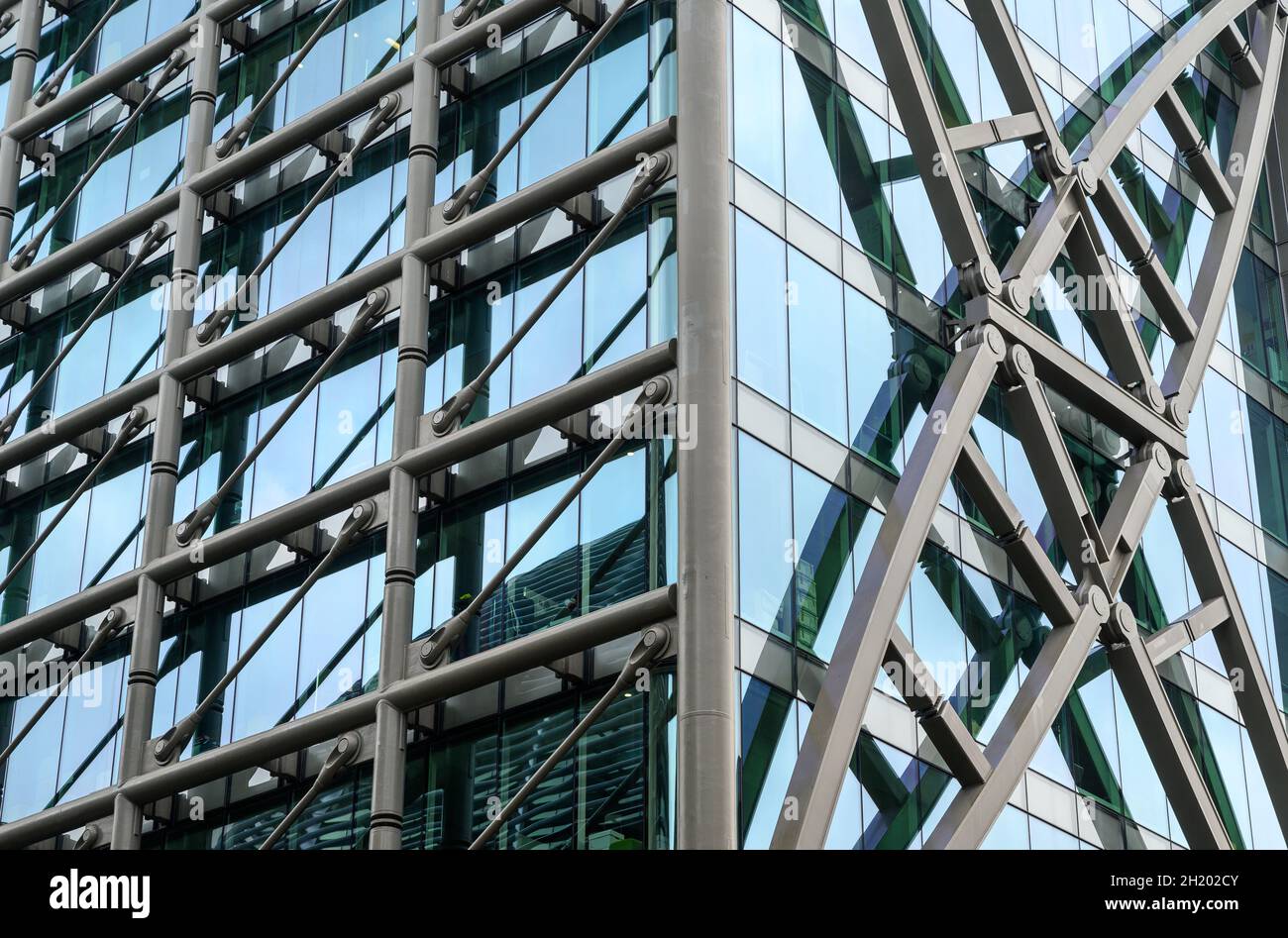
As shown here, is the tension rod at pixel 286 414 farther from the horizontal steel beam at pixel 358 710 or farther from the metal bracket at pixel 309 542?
the horizontal steel beam at pixel 358 710

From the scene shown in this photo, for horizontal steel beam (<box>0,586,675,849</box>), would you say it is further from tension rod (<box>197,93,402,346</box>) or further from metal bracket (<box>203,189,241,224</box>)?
metal bracket (<box>203,189,241,224</box>)

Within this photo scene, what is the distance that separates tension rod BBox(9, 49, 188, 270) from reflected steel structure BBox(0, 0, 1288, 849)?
5.8 inches

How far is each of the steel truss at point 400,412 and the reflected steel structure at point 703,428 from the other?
0.15 feet

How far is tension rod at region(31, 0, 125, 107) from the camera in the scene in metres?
42.2

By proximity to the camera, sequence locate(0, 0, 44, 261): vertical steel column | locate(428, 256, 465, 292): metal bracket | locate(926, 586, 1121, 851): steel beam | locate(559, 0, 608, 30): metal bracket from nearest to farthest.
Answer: locate(926, 586, 1121, 851): steel beam → locate(559, 0, 608, 30): metal bracket → locate(428, 256, 465, 292): metal bracket → locate(0, 0, 44, 261): vertical steel column

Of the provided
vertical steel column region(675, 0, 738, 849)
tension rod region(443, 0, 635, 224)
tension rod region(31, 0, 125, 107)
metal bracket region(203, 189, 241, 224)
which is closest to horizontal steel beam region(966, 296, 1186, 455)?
vertical steel column region(675, 0, 738, 849)

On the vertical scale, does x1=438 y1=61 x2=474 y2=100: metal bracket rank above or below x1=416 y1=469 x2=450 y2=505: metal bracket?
above

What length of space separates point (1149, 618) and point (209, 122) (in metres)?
18.9

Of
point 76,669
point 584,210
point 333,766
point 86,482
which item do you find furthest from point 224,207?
point 333,766

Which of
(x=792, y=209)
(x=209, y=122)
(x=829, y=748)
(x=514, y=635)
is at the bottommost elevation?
(x=829, y=748)

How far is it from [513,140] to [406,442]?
16.3 feet

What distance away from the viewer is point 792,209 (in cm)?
3139
